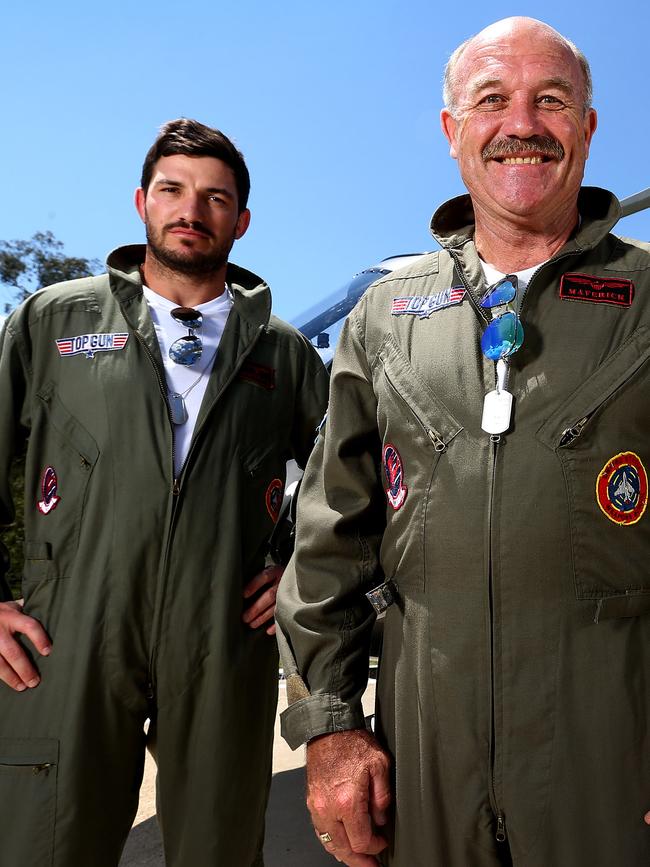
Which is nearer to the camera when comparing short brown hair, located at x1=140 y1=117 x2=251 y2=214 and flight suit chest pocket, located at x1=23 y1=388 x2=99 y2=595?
flight suit chest pocket, located at x1=23 y1=388 x2=99 y2=595

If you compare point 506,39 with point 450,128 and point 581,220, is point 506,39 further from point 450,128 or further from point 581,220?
point 581,220

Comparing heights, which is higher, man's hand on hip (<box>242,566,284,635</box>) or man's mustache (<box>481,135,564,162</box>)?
man's mustache (<box>481,135,564,162</box>)

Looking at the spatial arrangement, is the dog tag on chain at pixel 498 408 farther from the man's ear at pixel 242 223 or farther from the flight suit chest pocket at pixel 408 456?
the man's ear at pixel 242 223

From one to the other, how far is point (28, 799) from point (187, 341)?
1273 mm

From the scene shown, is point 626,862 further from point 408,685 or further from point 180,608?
point 180,608

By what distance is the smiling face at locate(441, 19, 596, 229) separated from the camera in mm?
1581

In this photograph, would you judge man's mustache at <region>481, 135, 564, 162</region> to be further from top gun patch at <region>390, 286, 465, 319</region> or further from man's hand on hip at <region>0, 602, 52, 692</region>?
man's hand on hip at <region>0, 602, 52, 692</region>

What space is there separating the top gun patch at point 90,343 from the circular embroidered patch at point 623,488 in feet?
4.78

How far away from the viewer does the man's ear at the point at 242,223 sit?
273 cm

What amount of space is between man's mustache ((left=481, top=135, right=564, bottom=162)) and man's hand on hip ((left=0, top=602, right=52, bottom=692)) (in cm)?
162

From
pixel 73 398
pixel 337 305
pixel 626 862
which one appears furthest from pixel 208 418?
pixel 337 305

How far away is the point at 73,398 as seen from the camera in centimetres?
232

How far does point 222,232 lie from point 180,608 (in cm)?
115

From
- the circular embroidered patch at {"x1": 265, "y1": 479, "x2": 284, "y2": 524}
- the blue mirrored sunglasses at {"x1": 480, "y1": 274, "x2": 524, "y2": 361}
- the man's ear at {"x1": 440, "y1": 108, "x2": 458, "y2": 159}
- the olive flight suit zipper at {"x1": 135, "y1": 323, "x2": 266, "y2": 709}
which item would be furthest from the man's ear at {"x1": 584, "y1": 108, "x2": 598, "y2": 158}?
the circular embroidered patch at {"x1": 265, "y1": 479, "x2": 284, "y2": 524}
